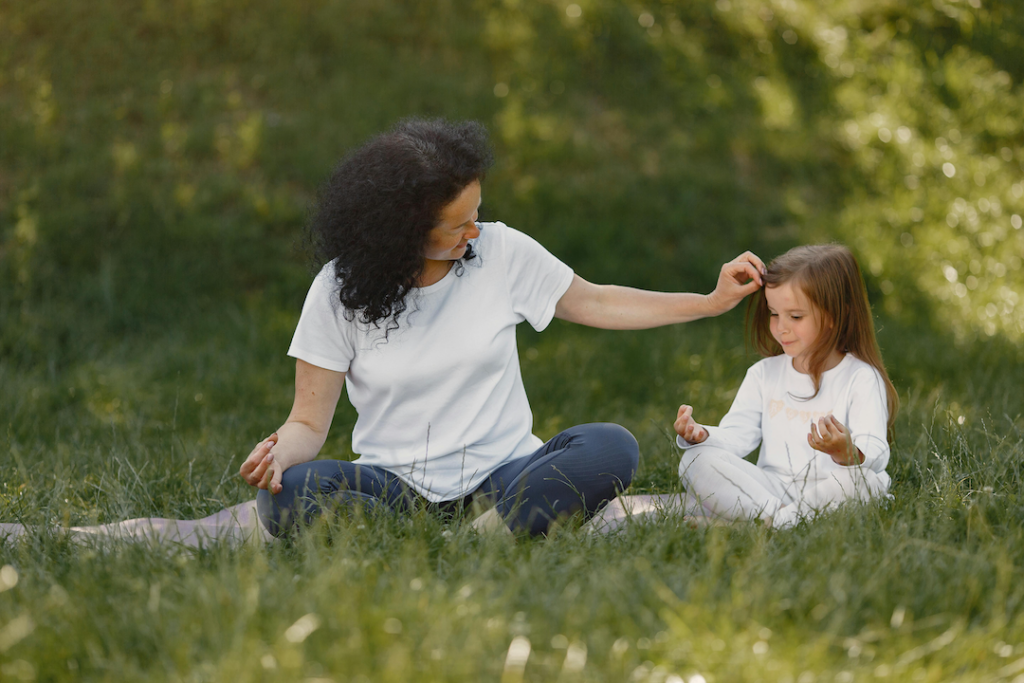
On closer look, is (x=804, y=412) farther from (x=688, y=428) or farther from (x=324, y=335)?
(x=324, y=335)

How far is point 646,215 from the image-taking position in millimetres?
6484

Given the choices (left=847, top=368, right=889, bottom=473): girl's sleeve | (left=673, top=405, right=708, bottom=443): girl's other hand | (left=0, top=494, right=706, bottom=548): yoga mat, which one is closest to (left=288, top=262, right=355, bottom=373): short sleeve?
Result: (left=0, top=494, right=706, bottom=548): yoga mat

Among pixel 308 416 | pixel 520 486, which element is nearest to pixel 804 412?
pixel 520 486

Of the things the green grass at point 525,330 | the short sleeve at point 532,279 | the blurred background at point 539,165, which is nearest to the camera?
the green grass at point 525,330

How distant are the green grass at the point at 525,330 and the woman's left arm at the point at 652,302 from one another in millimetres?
720

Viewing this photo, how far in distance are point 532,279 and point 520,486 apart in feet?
2.30

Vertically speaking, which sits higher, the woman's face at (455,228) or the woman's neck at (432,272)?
the woman's face at (455,228)

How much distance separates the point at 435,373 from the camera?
9.07 feet

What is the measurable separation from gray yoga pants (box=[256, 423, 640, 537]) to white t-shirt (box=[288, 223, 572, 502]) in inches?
2.9

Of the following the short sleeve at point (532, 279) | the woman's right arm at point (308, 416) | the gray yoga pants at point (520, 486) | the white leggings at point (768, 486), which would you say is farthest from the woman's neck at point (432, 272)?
the white leggings at point (768, 486)

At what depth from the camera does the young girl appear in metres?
2.72

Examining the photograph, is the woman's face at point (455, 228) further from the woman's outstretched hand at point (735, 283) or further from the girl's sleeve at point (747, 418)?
the girl's sleeve at point (747, 418)

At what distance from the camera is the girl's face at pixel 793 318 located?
284cm

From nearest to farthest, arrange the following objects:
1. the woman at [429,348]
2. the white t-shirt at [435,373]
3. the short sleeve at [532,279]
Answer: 1. the woman at [429,348]
2. the white t-shirt at [435,373]
3. the short sleeve at [532,279]
